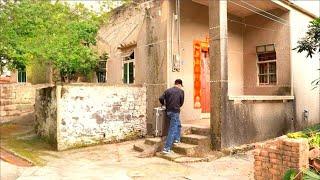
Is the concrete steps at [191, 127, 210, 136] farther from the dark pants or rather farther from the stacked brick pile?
the stacked brick pile

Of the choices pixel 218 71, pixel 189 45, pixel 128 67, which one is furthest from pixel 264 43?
pixel 128 67

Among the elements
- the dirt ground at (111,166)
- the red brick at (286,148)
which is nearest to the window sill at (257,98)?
the dirt ground at (111,166)

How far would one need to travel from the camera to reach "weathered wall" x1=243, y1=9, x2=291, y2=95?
37.4ft

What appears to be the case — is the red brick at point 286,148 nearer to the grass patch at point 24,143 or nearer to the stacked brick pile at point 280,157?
the stacked brick pile at point 280,157

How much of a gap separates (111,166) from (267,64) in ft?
23.8

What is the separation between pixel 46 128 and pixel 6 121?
534 cm

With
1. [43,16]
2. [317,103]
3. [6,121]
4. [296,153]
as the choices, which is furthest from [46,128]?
[317,103]

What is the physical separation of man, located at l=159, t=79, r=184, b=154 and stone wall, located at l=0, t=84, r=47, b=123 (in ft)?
27.9

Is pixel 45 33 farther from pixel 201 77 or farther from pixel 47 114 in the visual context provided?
pixel 201 77

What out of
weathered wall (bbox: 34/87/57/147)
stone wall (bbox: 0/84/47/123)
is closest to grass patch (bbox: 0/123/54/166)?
weathered wall (bbox: 34/87/57/147)

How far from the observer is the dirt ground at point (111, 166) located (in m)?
6.77

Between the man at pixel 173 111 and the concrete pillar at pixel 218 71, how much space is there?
0.89 meters

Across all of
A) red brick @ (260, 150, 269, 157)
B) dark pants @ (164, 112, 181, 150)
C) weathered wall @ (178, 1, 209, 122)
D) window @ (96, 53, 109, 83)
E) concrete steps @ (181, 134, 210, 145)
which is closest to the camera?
red brick @ (260, 150, 269, 157)

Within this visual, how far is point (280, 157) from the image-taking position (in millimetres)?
5367
